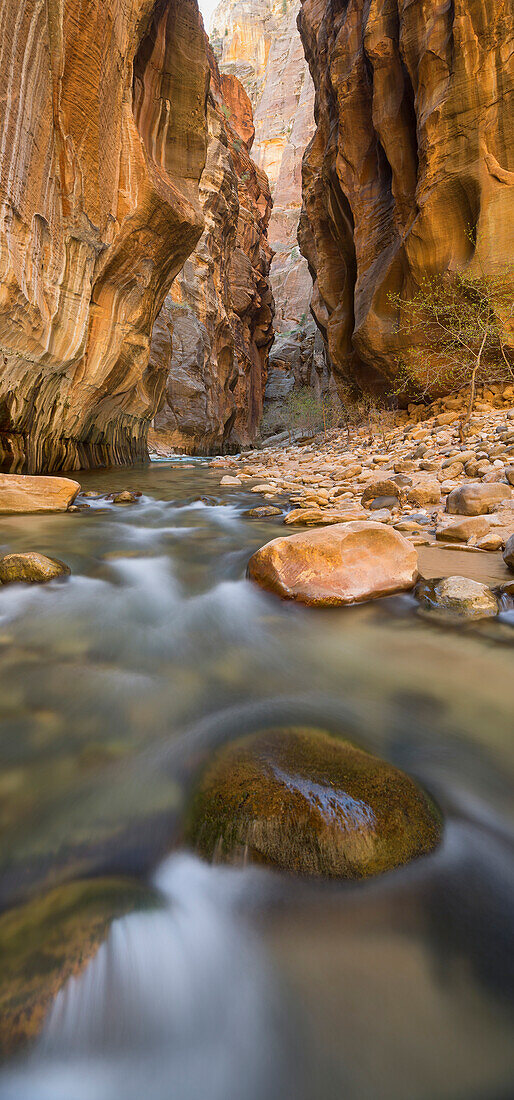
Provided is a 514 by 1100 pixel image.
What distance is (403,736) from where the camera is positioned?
4.99 feet

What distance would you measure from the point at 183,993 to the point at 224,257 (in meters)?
28.1

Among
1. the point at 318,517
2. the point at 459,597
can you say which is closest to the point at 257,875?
the point at 459,597

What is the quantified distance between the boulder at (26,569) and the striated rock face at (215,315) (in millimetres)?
11755

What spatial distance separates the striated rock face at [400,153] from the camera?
932cm

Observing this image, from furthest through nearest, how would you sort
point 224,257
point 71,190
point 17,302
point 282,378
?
point 282,378 → point 224,257 → point 71,190 → point 17,302

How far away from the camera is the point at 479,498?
4.11m

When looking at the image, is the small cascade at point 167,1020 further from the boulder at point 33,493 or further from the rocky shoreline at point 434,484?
the boulder at point 33,493

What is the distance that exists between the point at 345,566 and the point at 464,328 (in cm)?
1069

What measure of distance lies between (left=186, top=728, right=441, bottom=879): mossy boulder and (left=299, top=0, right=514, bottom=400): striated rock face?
39.1 ft

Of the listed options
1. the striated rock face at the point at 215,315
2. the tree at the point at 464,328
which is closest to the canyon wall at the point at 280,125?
Answer: the striated rock face at the point at 215,315

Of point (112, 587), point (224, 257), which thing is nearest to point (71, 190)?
point (112, 587)

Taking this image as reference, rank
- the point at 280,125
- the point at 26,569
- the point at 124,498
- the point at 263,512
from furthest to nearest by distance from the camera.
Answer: the point at 280,125 < the point at 124,498 < the point at 263,512 < the point at 26,569

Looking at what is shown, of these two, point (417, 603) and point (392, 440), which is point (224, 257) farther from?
point (417, 603)

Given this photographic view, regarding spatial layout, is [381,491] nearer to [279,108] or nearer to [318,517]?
[318,517]
